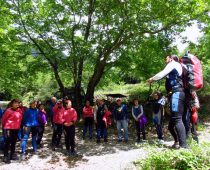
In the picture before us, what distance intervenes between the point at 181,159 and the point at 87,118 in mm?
9300

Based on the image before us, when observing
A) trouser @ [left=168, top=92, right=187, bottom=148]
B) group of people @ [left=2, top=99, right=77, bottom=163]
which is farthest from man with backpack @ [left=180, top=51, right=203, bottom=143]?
group of people @ [left=2, top=99, right=77, bottom=163]

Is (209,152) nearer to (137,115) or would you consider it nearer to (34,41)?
(137,115)

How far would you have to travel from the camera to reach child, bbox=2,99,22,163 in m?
8.96

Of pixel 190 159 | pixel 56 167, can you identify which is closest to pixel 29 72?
pixel 56 167

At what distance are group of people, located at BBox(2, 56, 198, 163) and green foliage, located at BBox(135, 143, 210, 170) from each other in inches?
37.0

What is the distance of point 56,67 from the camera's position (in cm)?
1617

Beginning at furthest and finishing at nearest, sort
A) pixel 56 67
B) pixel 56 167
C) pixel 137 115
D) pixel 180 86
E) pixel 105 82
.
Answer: pixel 105 82, pixel 56 67, pixel 137 115, pixel 56 167, pixel 180 86

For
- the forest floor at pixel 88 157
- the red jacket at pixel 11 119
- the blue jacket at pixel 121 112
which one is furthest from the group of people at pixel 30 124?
the blue jacket at pixel 121 112

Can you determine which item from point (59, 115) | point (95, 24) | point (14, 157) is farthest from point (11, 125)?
point (95, 24)

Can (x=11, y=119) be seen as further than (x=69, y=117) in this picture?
No

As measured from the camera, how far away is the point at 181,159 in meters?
4.03

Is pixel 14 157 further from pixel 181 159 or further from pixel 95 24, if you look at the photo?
pixel 95 24

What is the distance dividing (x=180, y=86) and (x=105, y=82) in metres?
15.2

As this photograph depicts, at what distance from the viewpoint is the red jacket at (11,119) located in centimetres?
895
